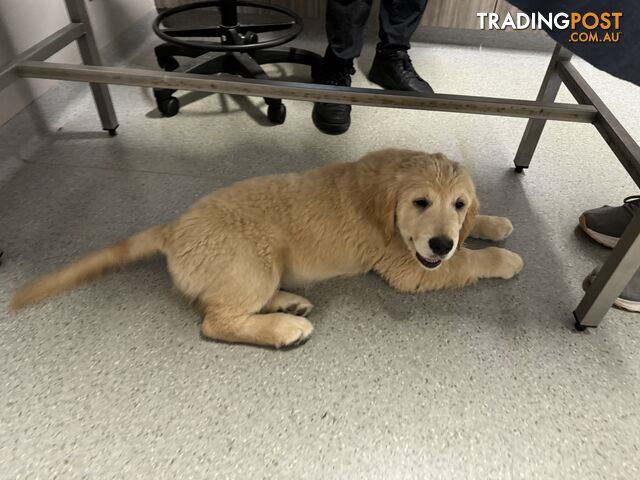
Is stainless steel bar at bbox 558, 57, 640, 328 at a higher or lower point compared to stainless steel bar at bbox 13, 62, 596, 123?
lower

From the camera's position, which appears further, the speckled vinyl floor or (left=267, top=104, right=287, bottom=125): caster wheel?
(left=267, top=104, right=287, bottom=125): caster wheel

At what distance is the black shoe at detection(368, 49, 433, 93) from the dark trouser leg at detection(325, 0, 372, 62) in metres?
0.20

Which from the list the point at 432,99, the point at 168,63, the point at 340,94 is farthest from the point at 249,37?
the point at 432,99

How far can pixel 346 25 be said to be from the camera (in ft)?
5.39

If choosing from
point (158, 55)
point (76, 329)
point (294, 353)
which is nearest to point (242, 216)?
point (294, 353)

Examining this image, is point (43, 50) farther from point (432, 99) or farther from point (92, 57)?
point (432, 99)

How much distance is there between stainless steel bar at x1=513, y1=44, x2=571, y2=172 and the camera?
1.24 metres

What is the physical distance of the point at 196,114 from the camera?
5.63ft

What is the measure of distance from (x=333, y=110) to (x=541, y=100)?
679mm

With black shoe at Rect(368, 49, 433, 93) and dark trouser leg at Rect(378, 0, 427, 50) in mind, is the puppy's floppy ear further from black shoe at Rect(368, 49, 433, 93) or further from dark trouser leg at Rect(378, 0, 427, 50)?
dark trouser leg at Rect(378, 0, 427, 50)

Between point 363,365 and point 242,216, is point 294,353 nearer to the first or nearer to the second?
point 363,365

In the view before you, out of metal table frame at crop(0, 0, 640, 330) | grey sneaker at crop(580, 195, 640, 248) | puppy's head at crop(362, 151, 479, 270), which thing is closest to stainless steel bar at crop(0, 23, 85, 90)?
metal table frame at crop(0, 0, 640, 330)

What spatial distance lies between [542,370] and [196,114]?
144cm

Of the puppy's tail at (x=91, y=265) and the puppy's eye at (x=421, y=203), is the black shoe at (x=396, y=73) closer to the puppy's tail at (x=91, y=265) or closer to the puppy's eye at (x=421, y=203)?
the puppy's eye at (x=421, y=203)
